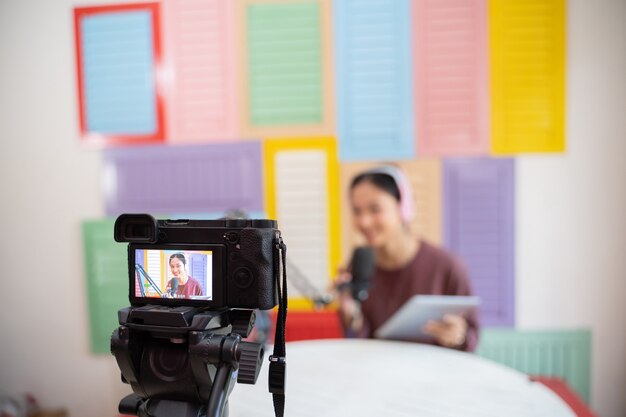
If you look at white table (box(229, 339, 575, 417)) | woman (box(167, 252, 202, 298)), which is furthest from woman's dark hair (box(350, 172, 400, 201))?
woman (box(167, 252, 202, 298))

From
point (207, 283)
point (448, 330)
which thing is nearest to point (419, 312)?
point (448, 330)

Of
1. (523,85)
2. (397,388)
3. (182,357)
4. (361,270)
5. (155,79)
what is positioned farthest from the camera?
(155,79)

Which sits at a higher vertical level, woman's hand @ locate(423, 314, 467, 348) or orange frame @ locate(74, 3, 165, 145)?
orange frame @ locate(74, 3, 165, 145)

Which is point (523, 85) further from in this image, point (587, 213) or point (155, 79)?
point (155, 79)

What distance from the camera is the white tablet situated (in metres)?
1.83

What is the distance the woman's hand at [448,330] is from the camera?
75.1 inches

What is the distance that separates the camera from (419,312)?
1865mm

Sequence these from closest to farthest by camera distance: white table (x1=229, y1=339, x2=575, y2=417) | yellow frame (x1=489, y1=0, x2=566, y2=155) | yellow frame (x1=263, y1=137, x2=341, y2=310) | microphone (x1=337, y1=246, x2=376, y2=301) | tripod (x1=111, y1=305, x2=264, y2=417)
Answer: tripod (x1=111, y1=305, x2=264, y2=417) < white table (x1=229, y1=339, x2=575, y2=417) < microphone (x1=337, y1=246, x2=376, y2=301) < yellow frame (x1=489, y1=0, x2=566, y2=155) < yellow frame (x1=263, y1=137, x2=341, y2=310)

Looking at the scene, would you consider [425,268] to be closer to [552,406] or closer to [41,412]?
[552,406]

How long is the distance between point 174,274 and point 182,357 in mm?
159

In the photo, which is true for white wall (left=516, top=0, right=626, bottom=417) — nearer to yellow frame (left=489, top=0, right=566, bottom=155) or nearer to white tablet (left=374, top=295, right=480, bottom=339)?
yellow frame (left=489, top=0, right=566, bottom=155)

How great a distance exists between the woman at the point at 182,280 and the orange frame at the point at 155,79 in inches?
55.9

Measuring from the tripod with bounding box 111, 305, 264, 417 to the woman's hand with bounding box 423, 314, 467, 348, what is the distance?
1.27 m

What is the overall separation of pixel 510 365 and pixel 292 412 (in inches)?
53.2
